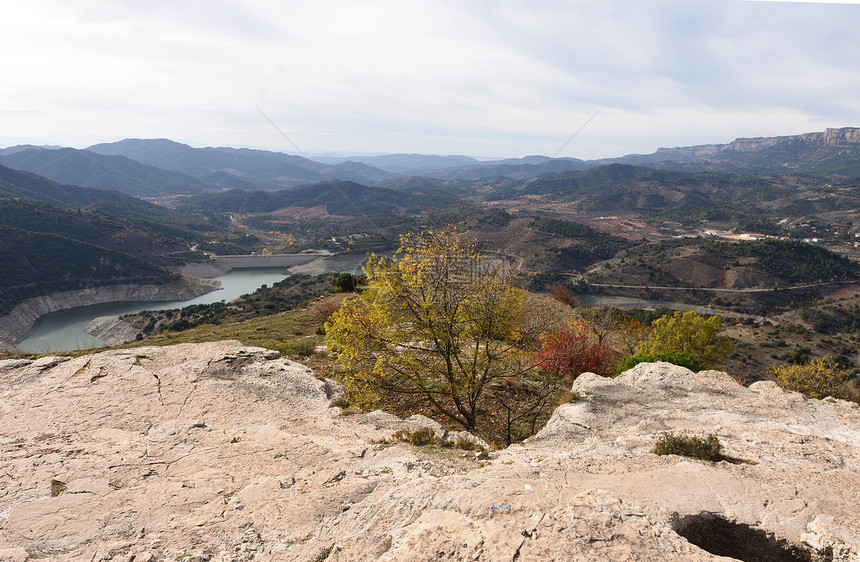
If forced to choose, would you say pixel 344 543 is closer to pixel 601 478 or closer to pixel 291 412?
pixel 601 478

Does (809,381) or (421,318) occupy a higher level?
(421,318)

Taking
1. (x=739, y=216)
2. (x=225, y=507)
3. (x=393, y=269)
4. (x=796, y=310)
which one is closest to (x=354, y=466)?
(x=225, y=507)

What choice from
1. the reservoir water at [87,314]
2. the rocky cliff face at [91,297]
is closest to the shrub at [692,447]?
the reservoir water at [87,314]

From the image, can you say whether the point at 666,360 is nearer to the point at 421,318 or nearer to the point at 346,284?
the point at 421,318

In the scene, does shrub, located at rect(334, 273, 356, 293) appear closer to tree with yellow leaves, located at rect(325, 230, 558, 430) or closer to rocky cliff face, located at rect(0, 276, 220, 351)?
tree with yellow leaves, located at rect(325, 230, 558, 430)

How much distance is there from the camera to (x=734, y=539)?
17.4 ft

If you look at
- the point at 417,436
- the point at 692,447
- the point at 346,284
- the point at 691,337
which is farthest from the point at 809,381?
the point at 346,284

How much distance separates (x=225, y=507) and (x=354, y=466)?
221cm

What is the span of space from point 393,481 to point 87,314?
99.5m

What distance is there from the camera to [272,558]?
5.14 metres

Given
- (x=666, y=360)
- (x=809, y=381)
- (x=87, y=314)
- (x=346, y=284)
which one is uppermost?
(x=666, y=360)

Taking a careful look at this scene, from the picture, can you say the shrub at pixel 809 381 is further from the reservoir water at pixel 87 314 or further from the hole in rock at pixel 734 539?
the reservoir water at pixel 87 314

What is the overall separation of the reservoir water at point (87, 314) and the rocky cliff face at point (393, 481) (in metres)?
43.8

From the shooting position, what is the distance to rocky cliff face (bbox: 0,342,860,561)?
4.89m
